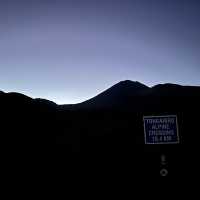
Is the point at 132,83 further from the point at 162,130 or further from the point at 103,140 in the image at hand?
the point at 162,130

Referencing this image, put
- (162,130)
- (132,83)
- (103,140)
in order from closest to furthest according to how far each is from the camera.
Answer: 1. (162,130)
2. (103,140)
3. (132,83)

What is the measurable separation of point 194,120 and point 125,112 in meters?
3.37

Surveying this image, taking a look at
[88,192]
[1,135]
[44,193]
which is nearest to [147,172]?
[88,192]

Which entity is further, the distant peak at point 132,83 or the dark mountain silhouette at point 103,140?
the distant peak at point 132,83

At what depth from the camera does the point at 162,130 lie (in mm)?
9312

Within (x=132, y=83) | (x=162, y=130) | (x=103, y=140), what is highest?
(x=132, y=83)

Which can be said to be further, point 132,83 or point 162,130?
point 132,83

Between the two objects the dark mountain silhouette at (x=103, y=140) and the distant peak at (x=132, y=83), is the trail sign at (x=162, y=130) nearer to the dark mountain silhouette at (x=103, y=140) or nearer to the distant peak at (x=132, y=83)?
the dark mountain silhouette at (x=103, y=140)

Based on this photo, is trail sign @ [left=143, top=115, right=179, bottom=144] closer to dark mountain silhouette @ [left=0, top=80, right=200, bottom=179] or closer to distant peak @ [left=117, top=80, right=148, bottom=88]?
dark mountain silhouette @ [left=0, top=80, right=200, bottom=179]

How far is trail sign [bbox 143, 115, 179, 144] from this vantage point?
30.5ft

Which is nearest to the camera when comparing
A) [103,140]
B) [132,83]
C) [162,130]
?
[162,130]

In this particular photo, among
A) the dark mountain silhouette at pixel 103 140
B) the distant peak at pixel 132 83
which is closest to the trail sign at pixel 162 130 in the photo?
the dark mountain silhouette at pixel 103 140

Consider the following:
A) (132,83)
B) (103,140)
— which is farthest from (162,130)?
(132,83)

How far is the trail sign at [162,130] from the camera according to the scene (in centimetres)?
930
